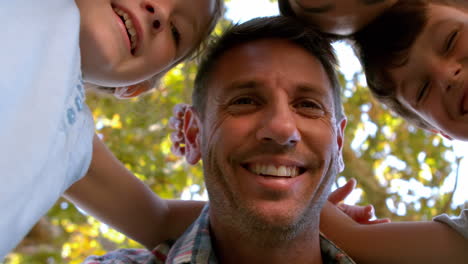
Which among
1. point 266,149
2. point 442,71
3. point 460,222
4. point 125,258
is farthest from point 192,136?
point 460,222

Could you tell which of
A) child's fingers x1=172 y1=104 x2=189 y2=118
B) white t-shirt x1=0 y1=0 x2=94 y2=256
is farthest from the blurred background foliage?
white t-shirt x1=0 y1=0 x2=94 y2=256

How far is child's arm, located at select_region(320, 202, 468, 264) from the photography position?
6.37ft

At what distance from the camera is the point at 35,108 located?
107 centimetres

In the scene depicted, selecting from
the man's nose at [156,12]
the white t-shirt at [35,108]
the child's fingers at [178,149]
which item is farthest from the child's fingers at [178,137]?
the white t-shirt at [35,108]

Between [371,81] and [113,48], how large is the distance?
4.65 ft

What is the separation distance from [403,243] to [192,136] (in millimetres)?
1127

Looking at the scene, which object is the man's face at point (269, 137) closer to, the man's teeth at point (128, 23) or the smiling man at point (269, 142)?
the smiling man at point (269, 142)

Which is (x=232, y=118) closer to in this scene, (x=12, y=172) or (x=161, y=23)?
(x=161, y=23)

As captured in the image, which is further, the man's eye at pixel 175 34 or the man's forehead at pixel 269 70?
the man's forehead at pixel 269 70

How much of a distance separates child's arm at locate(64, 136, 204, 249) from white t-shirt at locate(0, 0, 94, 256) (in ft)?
3.14

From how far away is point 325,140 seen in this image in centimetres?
194

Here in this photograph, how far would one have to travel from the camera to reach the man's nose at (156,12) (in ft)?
5.39

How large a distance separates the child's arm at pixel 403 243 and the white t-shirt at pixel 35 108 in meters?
1.39

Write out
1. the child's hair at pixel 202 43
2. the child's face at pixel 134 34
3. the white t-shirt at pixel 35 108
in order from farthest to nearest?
the child's hair at pixel 202 43
the child's face at pixel 134 34
the white t-shirt at pixel 35 108
